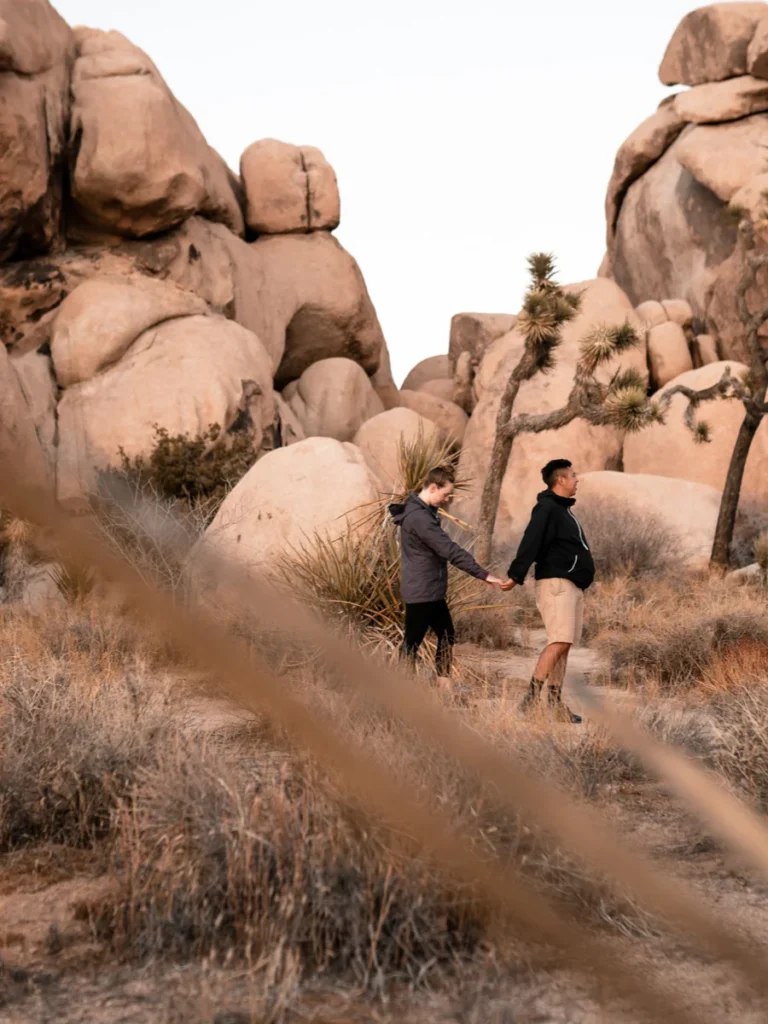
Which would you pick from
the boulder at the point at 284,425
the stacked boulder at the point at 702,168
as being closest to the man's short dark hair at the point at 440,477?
the boulder at the point at 284,425

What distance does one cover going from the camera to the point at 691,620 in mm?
10945

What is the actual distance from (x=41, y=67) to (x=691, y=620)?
2098 centimetres

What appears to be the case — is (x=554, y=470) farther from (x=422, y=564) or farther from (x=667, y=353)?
(x=667, y=353)

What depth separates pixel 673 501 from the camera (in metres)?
21.5

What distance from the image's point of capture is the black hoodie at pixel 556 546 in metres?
7.57

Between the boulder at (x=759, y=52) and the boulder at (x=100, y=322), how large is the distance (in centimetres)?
1559

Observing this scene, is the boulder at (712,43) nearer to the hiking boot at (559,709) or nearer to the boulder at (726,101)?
the boulder at (726,101)

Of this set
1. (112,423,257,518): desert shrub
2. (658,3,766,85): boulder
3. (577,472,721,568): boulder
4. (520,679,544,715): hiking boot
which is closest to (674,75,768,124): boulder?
(658,3,766,85): boulder

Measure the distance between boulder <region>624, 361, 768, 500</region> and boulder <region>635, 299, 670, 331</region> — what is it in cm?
294

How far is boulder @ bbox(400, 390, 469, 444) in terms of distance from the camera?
31.6 metres

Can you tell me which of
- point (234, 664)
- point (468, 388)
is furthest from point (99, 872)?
point (468, 388)

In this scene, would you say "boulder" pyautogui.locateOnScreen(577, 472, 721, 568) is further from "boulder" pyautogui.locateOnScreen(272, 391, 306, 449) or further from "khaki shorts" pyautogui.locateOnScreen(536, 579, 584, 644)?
"khaki shorts" pyautogui.locateOnScreen(536, 579, 584, 644)

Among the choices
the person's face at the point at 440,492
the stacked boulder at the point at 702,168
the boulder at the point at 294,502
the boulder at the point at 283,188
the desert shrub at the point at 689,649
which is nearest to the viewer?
the person's face at the point at 440,492

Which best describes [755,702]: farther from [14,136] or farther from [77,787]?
[14,136]
